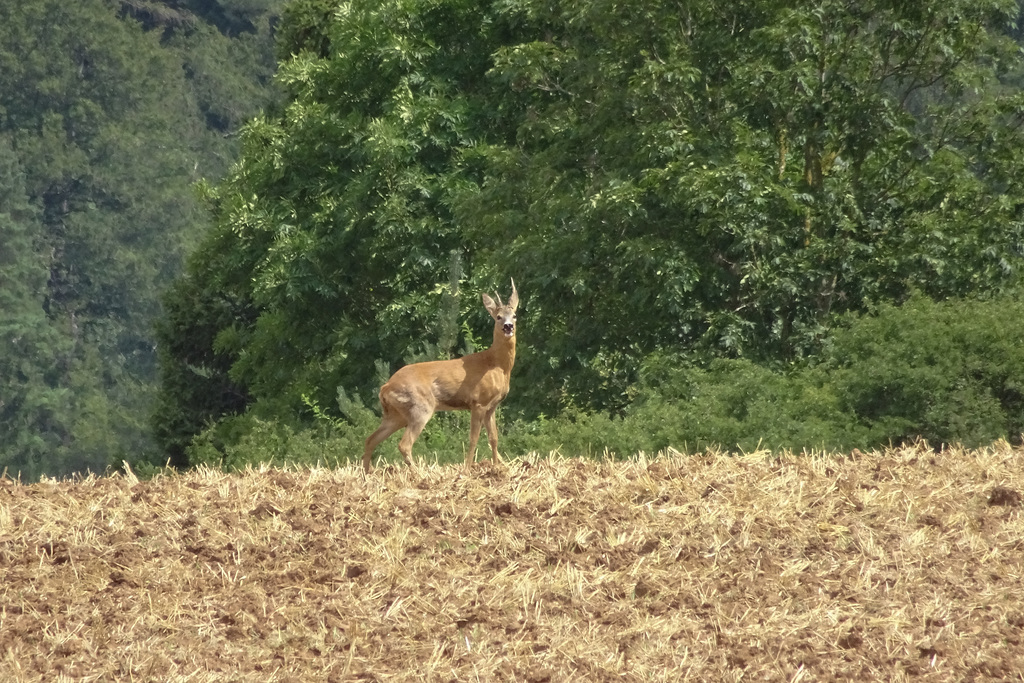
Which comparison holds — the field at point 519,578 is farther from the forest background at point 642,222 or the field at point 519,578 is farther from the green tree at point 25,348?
the green tree at point 25,348

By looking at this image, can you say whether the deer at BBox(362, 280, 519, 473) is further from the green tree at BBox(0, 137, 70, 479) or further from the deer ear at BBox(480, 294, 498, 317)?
the green tree at BBox(0, 137, 70, 479)

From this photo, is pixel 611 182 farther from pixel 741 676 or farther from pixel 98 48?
pixel 98 48

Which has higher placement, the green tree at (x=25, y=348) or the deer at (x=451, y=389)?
the deer at (x=451, y=389)

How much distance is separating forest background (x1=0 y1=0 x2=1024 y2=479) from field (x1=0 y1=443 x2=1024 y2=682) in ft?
26.1

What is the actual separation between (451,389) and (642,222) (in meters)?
9.13

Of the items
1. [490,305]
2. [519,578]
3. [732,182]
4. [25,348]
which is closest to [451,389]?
[490,305]

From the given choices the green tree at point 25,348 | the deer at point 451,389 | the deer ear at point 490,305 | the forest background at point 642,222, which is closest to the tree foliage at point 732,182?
the forest background at point 642,222

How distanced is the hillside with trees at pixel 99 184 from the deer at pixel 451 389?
5296 centimetres

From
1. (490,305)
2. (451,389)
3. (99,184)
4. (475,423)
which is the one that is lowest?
(99,184)

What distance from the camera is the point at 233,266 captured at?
1320 inches

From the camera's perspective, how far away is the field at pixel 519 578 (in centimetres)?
804

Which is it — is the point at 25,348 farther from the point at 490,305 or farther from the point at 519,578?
the point at 519,578

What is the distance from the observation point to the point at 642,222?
22.6m

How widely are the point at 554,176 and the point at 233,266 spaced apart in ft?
35.3
